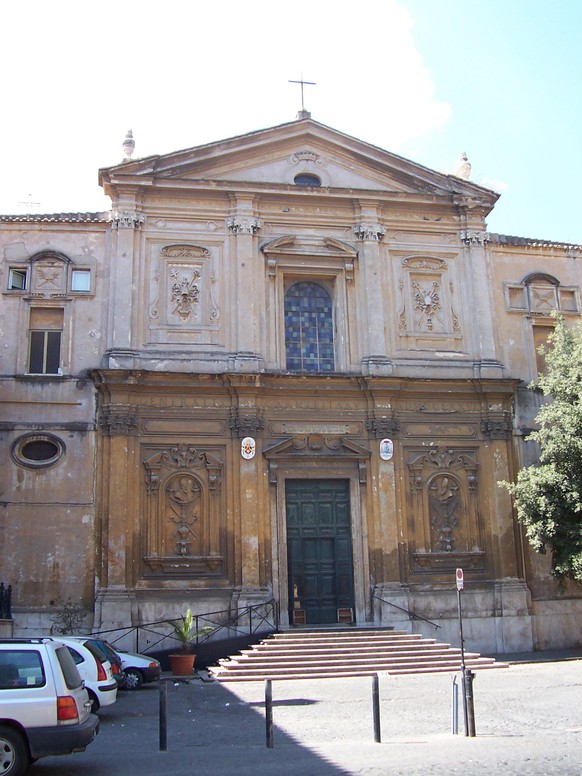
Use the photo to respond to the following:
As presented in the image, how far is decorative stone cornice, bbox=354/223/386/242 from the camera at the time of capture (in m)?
24.8

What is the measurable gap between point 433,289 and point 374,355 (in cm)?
298

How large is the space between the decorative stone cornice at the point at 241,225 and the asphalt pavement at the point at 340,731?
12.0 metres

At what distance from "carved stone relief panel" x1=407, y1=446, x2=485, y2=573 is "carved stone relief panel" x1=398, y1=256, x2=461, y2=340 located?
3.47m

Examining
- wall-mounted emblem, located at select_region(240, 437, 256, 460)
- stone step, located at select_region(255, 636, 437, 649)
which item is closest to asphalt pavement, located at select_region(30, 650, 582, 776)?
stone step, located at select_region(255, 636, 437, 649)

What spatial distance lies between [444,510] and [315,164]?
35.1 feet

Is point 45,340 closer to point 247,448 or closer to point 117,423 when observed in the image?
point 117,423

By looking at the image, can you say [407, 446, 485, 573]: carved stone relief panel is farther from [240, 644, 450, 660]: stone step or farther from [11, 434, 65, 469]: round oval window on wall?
[11, 434, 65, 469]: round oval window on wall

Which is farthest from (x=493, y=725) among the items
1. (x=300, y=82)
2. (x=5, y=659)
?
(x=300, y=82)

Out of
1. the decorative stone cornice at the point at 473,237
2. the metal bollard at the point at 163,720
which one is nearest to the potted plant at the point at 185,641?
the metal bollard at the point at 163,720

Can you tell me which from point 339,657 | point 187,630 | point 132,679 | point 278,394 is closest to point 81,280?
point 278,394

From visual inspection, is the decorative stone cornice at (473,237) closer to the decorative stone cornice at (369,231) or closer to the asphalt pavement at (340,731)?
the decorative stone cornice at (369,231)

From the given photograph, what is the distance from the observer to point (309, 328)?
24562 millimetres

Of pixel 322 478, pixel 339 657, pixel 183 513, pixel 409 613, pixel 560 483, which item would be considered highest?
pixel 322 478

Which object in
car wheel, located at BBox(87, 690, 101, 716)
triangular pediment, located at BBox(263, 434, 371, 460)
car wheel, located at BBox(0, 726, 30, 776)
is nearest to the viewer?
car wheel, located at BBox(0, 726, 30, 776)
